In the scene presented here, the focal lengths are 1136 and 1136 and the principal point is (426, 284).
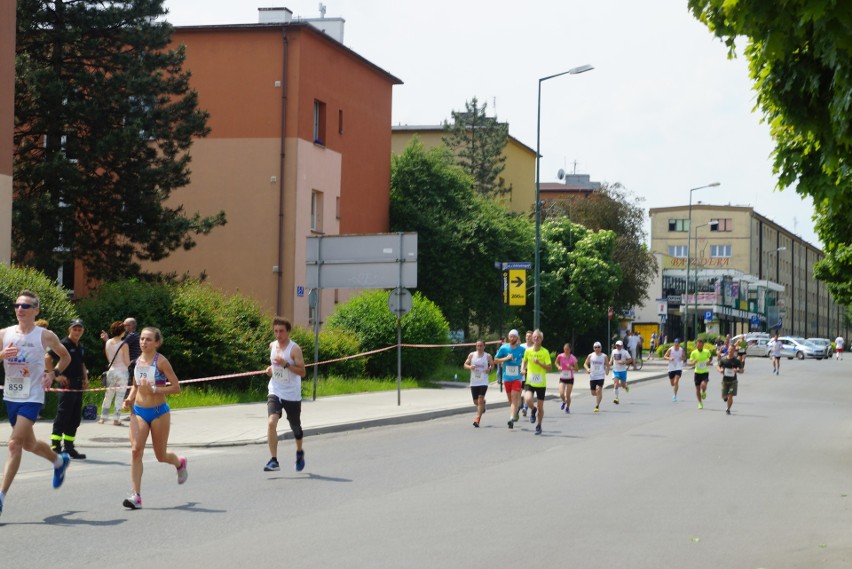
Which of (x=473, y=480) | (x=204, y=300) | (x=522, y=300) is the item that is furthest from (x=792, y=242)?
(x=473, y=480)

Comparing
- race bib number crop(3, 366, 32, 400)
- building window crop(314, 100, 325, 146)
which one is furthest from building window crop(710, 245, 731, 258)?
race bib number crop(3, 366, 32, 400)

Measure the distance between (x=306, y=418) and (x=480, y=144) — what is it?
56604 millimetres

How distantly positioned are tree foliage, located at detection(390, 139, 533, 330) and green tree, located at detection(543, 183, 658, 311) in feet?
60.6

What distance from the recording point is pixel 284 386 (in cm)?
1316

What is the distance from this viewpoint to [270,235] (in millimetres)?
38156

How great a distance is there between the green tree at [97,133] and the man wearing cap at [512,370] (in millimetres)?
13599

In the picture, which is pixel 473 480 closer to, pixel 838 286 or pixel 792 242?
pixel 838 286

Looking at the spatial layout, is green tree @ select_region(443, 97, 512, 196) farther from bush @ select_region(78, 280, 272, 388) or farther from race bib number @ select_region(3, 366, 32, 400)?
race bib number @ select_region(3, 366, 32, 400)

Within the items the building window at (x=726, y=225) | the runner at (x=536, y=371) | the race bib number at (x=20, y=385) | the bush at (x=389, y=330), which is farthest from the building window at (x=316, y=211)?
the building window at (x=726, y=225)

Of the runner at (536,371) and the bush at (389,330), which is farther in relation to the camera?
the bush at (389,330)

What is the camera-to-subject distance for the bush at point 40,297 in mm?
19234

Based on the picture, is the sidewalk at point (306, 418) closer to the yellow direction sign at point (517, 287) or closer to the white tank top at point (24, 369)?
the yellow direction sign at point (517, 287)

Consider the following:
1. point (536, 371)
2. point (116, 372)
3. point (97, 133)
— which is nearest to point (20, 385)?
point (116, 372)

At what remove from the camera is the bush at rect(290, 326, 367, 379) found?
29.5 metres
